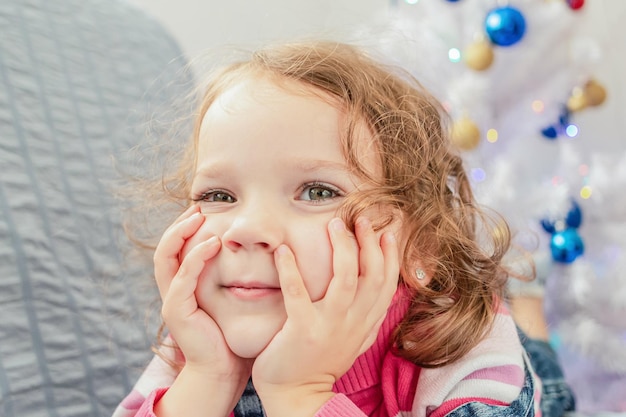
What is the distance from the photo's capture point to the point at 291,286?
69 cm

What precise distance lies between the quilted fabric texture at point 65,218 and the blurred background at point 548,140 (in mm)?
406

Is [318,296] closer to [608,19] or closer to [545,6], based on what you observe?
[545,6]

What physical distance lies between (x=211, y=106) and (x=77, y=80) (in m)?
0.46

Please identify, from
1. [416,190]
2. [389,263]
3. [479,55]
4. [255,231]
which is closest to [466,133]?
[479,55]

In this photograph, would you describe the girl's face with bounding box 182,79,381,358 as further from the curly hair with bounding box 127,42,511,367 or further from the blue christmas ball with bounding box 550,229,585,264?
the blue christmas ball with bounding box 550,229,585,264

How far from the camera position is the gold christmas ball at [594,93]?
169 cm

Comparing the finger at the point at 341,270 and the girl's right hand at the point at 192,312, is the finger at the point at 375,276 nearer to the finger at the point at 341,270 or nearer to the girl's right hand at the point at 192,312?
the finger at the point at 341,270

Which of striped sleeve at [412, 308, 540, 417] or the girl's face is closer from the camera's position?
the girl's face

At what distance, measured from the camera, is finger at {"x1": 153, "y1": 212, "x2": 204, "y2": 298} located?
79cm

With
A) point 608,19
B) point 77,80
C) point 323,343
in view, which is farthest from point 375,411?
point 608,19

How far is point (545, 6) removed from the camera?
159 cm

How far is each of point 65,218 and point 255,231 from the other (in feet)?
1.57

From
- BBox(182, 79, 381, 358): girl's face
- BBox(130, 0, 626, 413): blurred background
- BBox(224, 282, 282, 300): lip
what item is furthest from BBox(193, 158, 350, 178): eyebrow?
BBox(130, 0, 626, 413): blurred background

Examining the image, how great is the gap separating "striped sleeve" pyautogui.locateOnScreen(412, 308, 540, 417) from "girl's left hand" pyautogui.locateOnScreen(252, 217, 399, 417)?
0.14 metres
